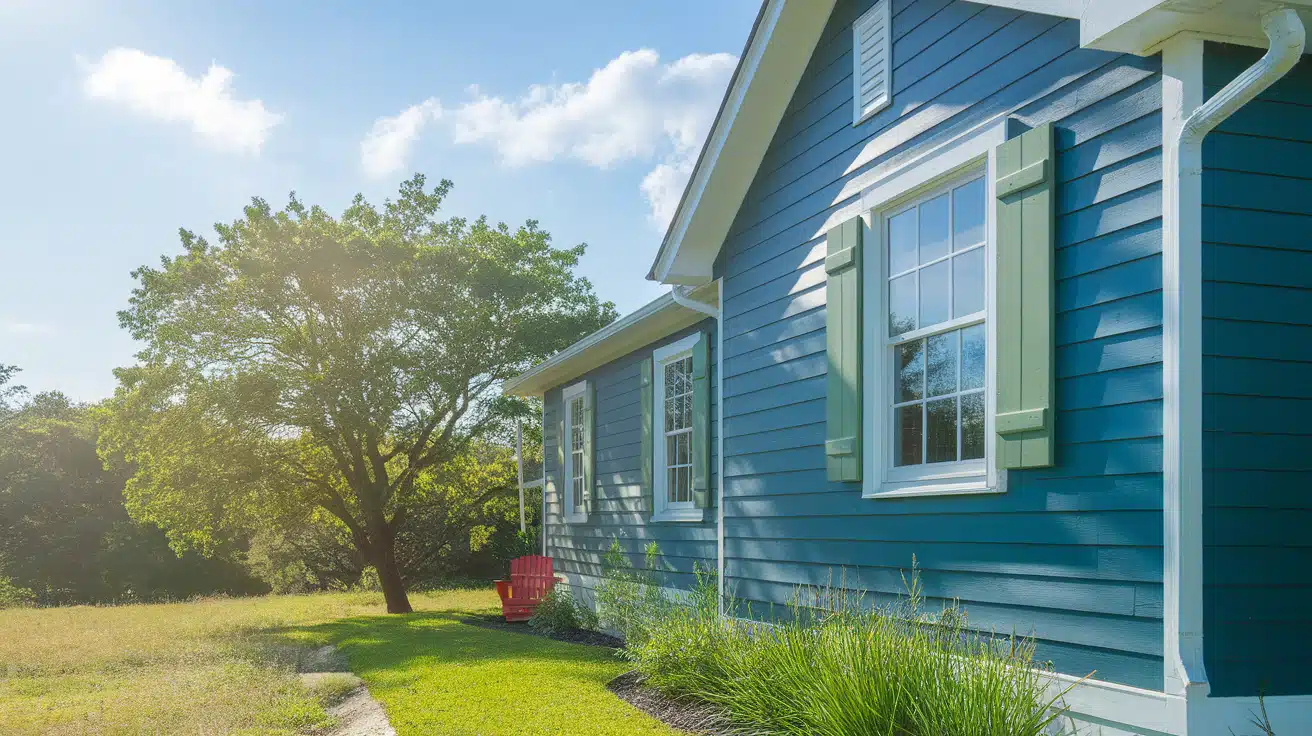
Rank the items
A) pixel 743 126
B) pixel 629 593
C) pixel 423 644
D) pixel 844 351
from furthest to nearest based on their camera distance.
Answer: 1. pixel 423 644
2. pixel 629 593
3. pixel 743 126
4. pixel 844 351

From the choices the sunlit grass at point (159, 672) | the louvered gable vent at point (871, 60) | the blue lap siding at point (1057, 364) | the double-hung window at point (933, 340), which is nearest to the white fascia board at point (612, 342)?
the blue lap siding at point (1057, 364)

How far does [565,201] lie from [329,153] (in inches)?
154

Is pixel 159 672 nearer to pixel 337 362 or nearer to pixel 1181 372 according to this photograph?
pixel 337 362

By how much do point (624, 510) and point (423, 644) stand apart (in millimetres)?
2652

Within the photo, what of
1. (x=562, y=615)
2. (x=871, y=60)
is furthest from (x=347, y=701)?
(x=871, y=60)

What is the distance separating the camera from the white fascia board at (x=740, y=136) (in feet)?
22.0

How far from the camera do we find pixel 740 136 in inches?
286

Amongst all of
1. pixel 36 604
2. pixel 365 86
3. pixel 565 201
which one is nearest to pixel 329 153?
pixel 365 86

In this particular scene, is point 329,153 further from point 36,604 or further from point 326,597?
point 36,604

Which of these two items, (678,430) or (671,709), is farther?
(678,430)

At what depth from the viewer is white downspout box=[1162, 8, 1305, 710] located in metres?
3.59

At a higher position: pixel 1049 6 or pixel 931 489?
pixel 1049 6

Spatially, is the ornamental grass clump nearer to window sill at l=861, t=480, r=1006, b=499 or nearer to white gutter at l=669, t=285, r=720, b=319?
window sill at l=861, t=480, r=1006, b=499

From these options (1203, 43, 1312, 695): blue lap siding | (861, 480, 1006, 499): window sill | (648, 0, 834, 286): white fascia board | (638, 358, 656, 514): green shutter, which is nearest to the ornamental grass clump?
(861, 480, 1006, 499): window sill
